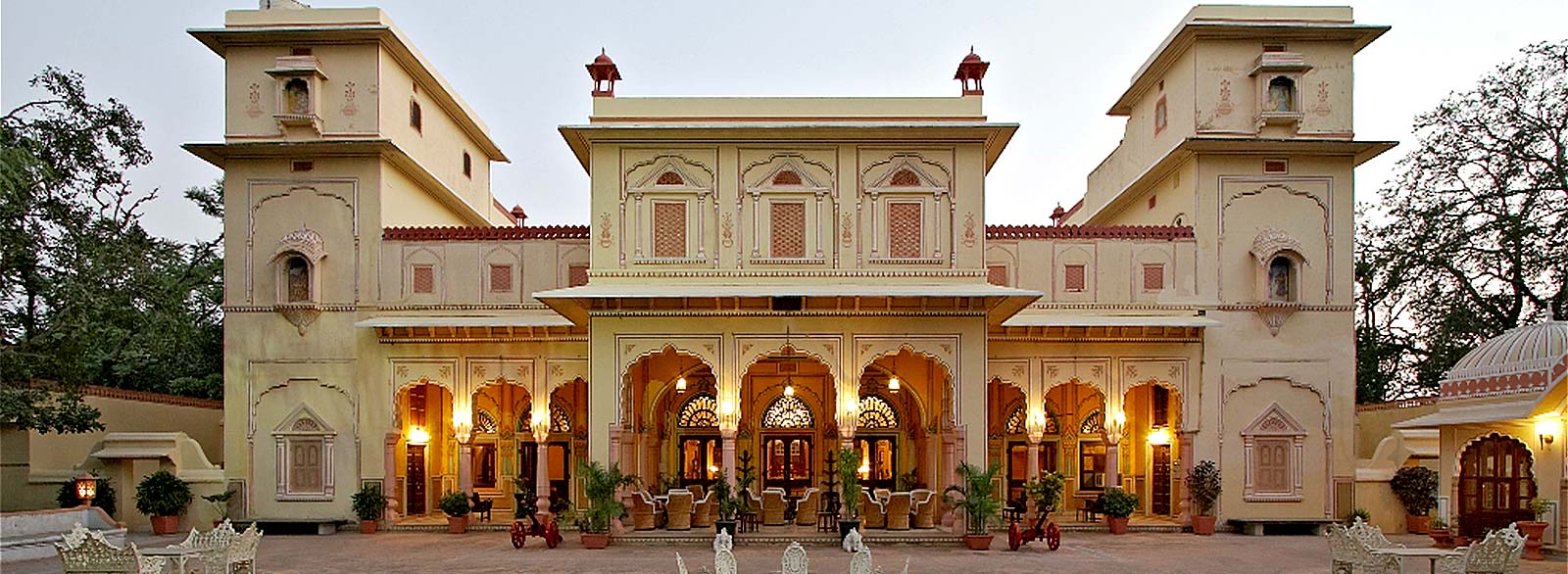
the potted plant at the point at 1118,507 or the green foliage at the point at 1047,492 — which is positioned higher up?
the green foliage at the point at 1047,492

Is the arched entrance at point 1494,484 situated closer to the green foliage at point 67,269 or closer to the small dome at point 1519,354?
the small dome at point 1519,354

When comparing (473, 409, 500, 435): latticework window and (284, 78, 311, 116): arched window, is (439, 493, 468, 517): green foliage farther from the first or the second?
(284, 78, 311, 116): arched window

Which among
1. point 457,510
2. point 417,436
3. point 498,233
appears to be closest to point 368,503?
point 457,510

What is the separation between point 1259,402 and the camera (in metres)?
22.2

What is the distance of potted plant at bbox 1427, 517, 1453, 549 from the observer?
59.8 feet

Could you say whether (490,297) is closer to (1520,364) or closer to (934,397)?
(934,397)

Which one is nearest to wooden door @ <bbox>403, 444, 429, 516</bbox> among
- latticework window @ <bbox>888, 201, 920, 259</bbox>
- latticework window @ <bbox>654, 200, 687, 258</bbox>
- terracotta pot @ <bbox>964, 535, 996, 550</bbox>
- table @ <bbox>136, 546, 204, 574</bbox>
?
latticework window @ <bbox>654, 200, 687, 258</bbox>

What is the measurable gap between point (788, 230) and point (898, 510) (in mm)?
4585

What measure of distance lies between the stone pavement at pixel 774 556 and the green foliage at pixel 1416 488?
1155 mm

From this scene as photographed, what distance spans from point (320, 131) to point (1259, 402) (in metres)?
16.6

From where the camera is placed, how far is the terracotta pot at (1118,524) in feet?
70.0

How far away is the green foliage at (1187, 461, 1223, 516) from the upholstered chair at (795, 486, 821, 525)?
644cm

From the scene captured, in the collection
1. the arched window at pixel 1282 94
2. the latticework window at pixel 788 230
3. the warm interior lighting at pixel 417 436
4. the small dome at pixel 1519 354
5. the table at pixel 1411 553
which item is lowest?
the table at pixel 1411 553

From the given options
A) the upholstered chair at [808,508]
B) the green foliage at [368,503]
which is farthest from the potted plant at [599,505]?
the green foliage at [368,503]
